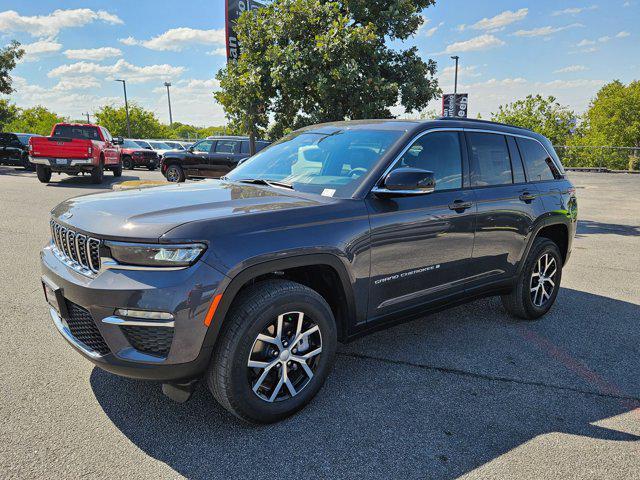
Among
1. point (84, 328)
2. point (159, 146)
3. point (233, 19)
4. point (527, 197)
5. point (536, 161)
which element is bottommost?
point (84, 328)

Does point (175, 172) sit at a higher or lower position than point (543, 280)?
higher

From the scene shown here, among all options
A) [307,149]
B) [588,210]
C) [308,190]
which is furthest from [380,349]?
[588,210]

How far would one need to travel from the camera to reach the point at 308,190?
11.2ft

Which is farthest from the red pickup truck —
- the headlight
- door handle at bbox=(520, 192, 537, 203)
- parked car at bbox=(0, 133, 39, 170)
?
the headlight

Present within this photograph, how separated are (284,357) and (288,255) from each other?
0.60m

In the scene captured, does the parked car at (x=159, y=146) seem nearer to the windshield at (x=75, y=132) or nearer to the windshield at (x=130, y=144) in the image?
the windshield at (x=130, y=144)

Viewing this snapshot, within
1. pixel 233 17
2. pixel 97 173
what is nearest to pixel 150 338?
pixel 233 17

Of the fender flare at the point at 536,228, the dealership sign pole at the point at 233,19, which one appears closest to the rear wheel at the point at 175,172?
the dealership sign pole at the point at 233,19

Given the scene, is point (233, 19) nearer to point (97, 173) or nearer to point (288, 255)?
point (97, 173)

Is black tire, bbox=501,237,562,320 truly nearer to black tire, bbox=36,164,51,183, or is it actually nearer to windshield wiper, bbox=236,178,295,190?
windshield wiper, bbox=236,178,295,190

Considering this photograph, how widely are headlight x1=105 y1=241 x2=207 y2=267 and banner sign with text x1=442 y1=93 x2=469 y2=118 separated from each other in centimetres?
1293

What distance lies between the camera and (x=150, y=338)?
246 centimetres

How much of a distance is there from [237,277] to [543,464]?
1.88 m

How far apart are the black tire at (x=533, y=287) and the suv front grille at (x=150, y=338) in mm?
3317
